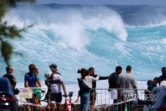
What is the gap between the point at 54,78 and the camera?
81.5 ft

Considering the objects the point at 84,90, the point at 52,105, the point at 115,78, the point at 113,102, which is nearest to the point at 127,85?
the point at 115,78

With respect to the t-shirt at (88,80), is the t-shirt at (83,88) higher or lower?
lower

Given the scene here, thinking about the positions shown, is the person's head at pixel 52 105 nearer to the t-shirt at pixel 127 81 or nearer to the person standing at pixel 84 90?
the person standing at pixel 84 90

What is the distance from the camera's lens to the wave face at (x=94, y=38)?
51.8m

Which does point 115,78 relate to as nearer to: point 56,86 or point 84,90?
point 84,90

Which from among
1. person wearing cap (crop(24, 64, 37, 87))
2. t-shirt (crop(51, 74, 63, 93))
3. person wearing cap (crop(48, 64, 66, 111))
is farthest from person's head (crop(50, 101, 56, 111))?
person wearing cap (crop(24, 64, 37, 87))

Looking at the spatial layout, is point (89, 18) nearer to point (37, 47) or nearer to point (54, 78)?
point (37, 47)

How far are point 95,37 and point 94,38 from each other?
90mm

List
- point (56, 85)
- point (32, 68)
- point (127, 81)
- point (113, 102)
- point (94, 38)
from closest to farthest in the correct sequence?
point (32, 68), point (56, 85), point (127, 81), point (113, 102), point (94, 38)

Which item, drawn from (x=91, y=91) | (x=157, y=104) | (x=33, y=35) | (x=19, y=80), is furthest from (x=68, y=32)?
A: (x=157, y=104)

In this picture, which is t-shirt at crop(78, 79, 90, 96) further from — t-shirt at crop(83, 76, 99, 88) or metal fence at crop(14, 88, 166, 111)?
metal fence at crop(14, 88, 166, 111)

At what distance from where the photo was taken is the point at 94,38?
185ft

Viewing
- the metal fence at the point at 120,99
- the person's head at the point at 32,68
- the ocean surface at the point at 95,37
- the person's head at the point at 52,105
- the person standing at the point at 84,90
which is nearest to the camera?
the person standing at the point at 84,90

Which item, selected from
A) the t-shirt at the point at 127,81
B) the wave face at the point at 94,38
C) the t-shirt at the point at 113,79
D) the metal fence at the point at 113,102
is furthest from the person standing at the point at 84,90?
the wave face at the point at 94,38
